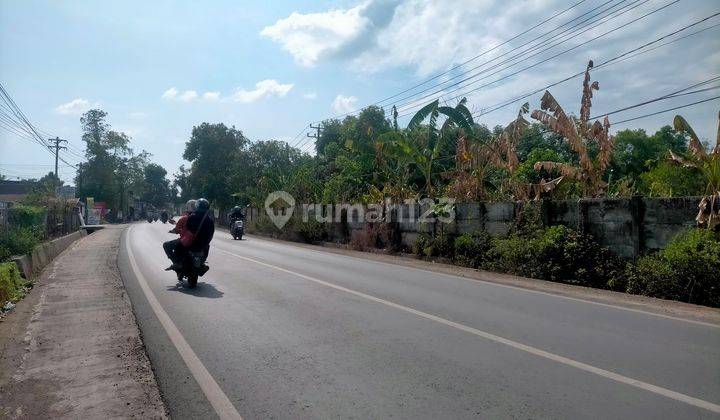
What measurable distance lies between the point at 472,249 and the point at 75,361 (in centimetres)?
1229

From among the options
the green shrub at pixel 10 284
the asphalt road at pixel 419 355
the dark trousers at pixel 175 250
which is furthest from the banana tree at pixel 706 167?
the green shrub at pixel 10 284

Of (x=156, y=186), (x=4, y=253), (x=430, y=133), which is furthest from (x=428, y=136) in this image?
(x=156, y=186)

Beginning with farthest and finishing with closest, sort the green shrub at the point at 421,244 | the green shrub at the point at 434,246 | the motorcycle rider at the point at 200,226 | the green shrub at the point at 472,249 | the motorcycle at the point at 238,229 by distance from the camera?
the motorcycle at the point at 238,229 → the green shrub at the point at 421,244 → the green shrub at the point at 434,246 → the green shrub at the point at 472,249 → the motorcycle rider at the point at 200,226

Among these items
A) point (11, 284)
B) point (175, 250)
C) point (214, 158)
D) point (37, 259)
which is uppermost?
point (214, 158)

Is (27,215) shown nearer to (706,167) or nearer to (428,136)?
(428,136)

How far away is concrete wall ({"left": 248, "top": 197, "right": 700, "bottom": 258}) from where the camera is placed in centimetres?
1083

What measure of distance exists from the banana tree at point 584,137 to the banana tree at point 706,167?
220 centimetres

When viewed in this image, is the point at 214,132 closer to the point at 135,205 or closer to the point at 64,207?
the point at 64,207

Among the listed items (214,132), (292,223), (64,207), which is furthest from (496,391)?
(214,132)

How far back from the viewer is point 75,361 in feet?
18.8

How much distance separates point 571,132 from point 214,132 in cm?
5077

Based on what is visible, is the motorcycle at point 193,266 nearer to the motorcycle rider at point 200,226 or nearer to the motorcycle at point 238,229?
the motorcycle rider at point 200,226

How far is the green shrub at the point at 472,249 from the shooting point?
15.7 metres

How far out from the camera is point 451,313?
796 cm
